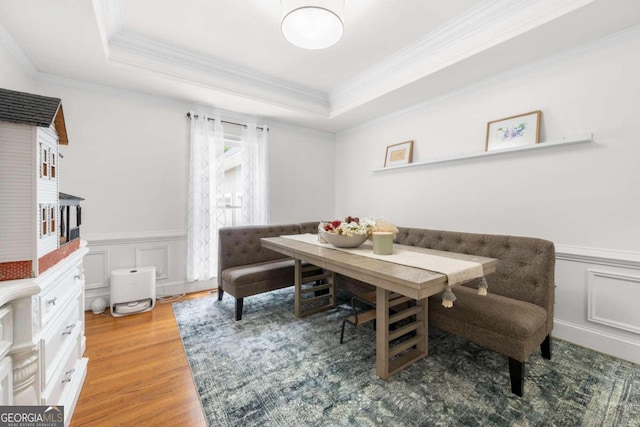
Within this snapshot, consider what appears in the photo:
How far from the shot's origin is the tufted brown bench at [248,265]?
8.86ft

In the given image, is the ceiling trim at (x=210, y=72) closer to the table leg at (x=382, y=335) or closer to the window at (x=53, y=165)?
the window at (x=53, y=165)

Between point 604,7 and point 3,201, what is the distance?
353 cm

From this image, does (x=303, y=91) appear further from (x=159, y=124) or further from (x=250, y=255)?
(x=250, y=255)

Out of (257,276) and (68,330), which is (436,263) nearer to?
(257,276)

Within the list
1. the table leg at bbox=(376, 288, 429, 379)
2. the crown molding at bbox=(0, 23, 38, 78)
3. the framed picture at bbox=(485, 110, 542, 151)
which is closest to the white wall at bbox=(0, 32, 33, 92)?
the crown molding at bbox=(0, 23, 38, 78)

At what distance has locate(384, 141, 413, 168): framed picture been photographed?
3500mm

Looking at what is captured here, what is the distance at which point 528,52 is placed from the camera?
227 centimetres

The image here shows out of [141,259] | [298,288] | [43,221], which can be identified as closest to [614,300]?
[298,288]

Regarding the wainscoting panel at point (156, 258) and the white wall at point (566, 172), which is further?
the wainscoting panel at point (156, 258)

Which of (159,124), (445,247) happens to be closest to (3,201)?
(159,124)

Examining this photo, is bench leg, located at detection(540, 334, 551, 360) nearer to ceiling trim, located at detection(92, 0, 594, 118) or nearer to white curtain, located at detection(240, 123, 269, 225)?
ceiling trim, located at detection(92, 0, 594, 118)

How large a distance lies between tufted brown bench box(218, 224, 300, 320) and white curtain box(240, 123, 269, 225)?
0.50 metres

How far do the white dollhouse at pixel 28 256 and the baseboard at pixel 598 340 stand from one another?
138 inches

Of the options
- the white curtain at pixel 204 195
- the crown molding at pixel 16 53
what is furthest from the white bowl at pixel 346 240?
the crown molding at pixel 16 53
